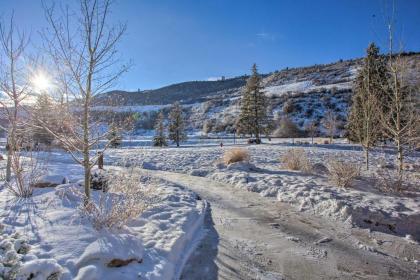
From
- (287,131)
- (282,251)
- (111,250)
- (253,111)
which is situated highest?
(253,111)

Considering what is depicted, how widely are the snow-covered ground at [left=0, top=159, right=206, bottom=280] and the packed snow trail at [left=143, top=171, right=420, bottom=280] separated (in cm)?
41

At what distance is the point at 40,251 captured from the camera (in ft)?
11.6

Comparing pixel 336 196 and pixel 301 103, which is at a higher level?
pixel 301 103

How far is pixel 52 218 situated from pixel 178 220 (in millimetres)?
→ 2174

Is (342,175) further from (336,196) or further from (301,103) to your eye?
(301,103)

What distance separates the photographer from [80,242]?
12.8 ft

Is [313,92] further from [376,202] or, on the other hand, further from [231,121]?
[376,202]

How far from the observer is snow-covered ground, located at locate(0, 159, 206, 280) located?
3.17 metres

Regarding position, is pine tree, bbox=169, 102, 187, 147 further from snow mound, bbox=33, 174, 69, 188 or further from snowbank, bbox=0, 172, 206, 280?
snowbank, bbox=0, 172, 206, 280

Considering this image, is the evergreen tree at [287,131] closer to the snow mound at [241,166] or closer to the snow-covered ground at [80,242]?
the snow mound at [241,166]

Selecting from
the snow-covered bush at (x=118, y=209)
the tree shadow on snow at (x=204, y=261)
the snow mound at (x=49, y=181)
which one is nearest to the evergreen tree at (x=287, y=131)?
the snow mound at (x=49, y=181)


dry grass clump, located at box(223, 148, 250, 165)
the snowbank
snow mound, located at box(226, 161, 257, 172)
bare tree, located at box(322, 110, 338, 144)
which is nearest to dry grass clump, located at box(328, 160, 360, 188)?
snow mound, located at box(226, 161, 257, 172)

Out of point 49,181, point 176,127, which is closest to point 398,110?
point 49,181

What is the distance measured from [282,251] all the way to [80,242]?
301 cm
